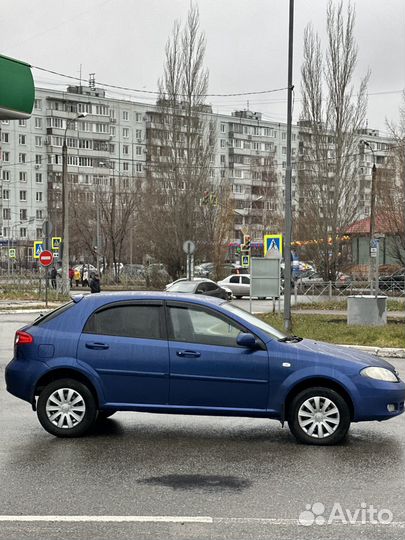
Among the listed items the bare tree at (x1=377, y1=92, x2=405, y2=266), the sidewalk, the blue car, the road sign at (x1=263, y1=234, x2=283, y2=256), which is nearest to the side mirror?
the blue car

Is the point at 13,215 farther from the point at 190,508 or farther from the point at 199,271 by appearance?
the point at 190,508

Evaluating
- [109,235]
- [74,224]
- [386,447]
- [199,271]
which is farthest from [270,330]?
[74,224]

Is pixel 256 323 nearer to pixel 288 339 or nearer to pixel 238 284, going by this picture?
pixel 288 339

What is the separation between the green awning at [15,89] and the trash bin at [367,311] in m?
10.9

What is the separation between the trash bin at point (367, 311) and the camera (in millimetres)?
22422

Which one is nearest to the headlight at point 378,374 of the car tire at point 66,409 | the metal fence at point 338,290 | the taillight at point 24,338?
the car tire at point 66,409

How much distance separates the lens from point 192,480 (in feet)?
21.4

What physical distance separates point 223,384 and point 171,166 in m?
39.8

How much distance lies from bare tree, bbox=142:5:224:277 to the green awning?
101ft

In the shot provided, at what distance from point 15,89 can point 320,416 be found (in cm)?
1013

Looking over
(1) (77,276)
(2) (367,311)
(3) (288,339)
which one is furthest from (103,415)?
(1) (77,276)

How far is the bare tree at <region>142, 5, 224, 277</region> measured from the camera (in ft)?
154

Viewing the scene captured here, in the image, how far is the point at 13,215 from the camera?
97.9 meters

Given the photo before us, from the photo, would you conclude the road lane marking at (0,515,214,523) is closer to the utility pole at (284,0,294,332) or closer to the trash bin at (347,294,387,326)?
the utility pole at (284,0,294,332)
